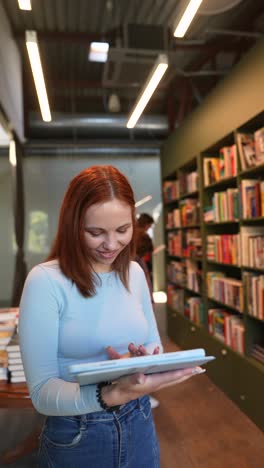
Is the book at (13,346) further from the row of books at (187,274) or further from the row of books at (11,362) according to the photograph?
the row of books at (187,274)

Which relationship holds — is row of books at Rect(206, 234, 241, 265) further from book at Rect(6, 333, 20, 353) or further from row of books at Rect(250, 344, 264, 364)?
book at Rect(6, 333, 20, 353)

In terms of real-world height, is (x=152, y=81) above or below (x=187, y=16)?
above

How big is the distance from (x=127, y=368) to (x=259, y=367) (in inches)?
95.4

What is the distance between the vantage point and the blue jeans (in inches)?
38.2

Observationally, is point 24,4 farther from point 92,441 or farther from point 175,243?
point 175,243

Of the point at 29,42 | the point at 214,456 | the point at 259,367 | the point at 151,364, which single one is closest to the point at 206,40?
the point at 29,42

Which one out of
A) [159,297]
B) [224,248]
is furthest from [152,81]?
[159,297]

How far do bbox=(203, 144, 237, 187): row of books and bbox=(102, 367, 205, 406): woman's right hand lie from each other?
2626mm

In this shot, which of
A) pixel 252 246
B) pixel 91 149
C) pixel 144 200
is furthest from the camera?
pixel 144 200

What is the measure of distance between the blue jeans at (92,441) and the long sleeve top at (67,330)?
12 cm

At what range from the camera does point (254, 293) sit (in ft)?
9.59

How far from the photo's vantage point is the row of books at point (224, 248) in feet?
10.6

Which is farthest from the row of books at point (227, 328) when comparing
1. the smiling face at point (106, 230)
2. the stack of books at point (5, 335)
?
the smiling face at point (106, 230)

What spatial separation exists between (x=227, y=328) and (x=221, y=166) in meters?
1.55
